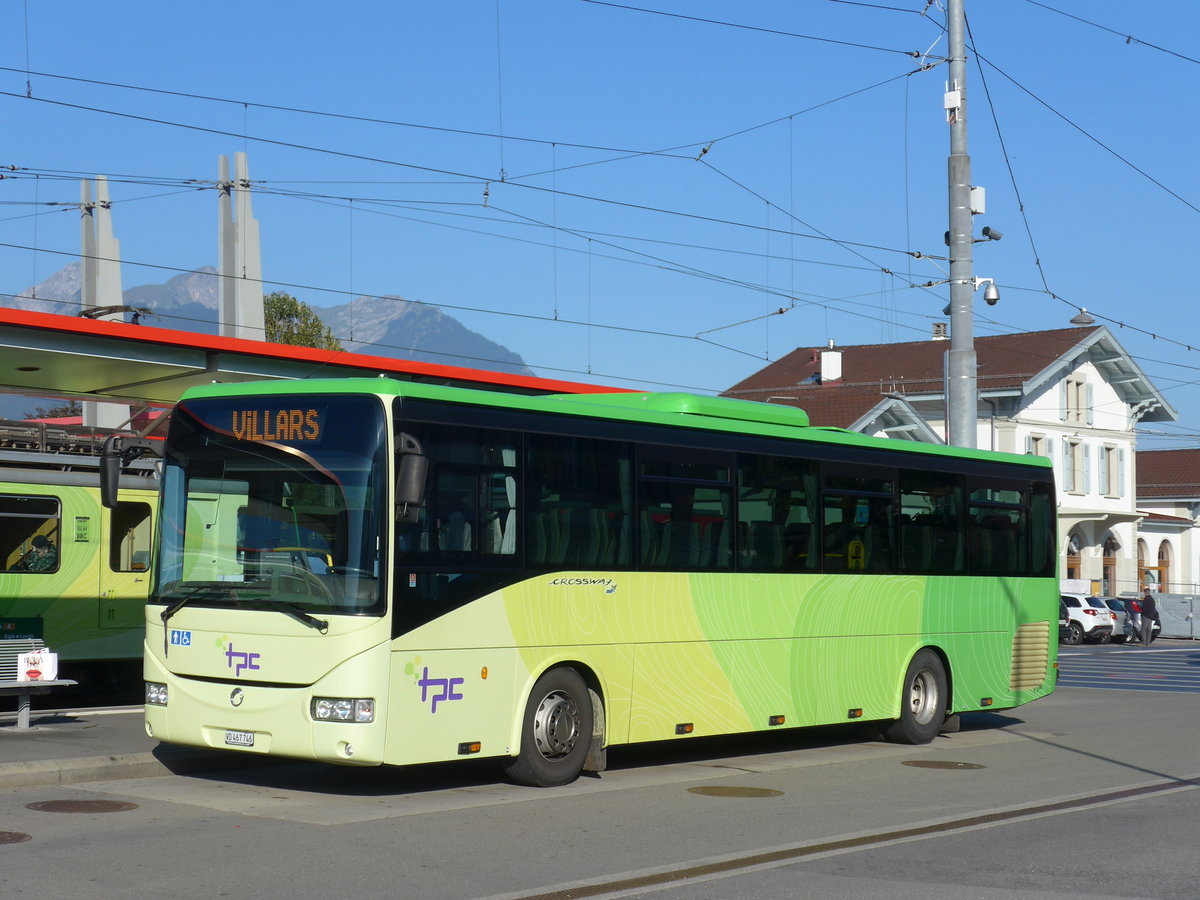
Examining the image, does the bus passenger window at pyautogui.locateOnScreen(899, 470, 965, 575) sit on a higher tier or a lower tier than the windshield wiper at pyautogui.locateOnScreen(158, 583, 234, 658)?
higher

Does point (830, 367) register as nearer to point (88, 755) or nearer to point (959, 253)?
point (959, 253)

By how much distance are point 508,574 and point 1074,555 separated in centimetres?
5408

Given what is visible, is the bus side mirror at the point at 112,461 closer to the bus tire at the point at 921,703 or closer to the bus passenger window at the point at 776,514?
the bus passenger window at the point at 776,514

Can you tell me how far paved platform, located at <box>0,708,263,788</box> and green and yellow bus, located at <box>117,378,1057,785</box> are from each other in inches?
24.9

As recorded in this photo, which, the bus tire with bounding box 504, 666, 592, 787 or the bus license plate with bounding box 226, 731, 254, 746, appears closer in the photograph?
the bus license plate with bounding box 226, 731, 254, 746

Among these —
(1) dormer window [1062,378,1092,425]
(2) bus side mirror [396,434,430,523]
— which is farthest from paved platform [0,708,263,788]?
(1) dormer window [1062,378,1092,425]

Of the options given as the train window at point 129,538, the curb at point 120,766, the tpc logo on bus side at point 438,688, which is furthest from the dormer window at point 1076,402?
the tpc logo on bus side at point 438,688

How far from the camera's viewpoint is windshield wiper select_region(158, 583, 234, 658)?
1131 centimetres

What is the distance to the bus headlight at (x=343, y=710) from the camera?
34.9 feet

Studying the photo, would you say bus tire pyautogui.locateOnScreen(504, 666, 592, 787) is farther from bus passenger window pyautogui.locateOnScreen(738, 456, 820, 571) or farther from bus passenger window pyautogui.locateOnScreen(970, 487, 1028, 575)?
bus passenger window pyautogui.locateOnScreen(970, 487, 1028, 575)

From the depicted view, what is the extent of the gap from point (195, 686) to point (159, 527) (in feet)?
4.20

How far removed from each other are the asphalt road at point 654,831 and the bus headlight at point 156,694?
65cm

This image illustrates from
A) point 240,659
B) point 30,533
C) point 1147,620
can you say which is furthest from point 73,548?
point 1147,620

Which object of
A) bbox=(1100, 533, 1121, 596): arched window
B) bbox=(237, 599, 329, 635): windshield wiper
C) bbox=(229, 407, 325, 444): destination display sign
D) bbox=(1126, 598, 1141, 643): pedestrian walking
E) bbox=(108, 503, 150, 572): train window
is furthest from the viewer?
bbox=(1100, 533, 1121, 596): arched window
